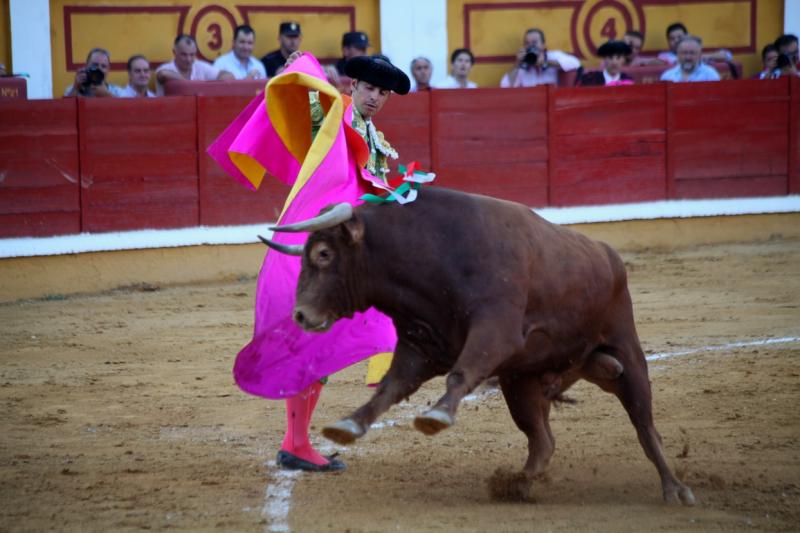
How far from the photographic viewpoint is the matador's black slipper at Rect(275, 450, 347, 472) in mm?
4148

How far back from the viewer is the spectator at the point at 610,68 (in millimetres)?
9695

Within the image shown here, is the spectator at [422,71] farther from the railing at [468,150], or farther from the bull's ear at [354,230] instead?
the bull's ear at [354,230]

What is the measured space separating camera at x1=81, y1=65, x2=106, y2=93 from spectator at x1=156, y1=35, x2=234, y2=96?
0.45 m

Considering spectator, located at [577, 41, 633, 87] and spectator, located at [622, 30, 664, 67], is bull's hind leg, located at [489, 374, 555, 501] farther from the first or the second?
spectator, located at [622, 30, 664, 67]

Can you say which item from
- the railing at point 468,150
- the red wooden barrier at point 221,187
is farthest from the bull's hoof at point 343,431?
the red wooden barrier at point 221,187

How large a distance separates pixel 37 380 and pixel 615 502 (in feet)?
9.87

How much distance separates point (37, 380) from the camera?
573 cm

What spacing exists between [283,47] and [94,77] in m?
1.34

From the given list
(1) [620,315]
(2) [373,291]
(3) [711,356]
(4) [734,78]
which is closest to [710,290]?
(3) [711,356]

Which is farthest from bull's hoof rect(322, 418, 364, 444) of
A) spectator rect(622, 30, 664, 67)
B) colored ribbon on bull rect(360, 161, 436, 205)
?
spectator rect(622, 30, 664, 67)

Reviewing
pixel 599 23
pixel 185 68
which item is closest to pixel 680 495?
pixel 185 68

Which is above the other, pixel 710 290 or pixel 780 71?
pixel 780 71

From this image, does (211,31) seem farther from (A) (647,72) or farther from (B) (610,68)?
(A) (647,72)

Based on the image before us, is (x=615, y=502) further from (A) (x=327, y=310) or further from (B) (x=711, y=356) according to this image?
(B) (x=711, y=356)
